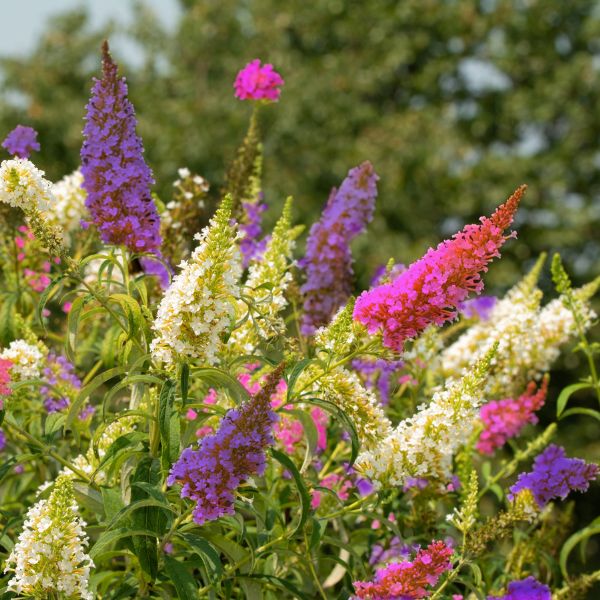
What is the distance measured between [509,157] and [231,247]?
19.9m

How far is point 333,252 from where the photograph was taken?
11.6ft

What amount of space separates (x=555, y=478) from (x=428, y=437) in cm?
66

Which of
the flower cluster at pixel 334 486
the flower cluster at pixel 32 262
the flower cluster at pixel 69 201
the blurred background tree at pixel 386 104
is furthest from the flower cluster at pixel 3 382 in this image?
the blurred background tree at pixel 386 104

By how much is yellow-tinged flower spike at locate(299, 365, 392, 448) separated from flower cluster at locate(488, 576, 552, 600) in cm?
65

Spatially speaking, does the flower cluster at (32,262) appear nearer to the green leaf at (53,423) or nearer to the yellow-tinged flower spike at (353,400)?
the green leaf at (53,423)

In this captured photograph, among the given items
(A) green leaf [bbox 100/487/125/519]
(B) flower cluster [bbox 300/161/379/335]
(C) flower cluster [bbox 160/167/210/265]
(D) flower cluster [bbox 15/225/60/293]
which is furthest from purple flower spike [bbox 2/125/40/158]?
(A) green leaf [bbox 100/487/125/519]

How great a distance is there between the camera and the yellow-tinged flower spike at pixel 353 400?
8.56 feet

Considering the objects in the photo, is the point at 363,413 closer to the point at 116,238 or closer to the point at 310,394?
the point at 310,394

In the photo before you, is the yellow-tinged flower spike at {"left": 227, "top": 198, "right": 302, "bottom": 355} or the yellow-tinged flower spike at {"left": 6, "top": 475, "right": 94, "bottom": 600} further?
the yellow-tinged flower spike at {"left": 227, "top": 198, "right": 302, "bottom": 355}

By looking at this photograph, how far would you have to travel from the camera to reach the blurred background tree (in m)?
20.8

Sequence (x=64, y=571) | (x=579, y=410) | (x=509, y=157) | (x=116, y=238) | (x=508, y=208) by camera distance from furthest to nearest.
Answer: (x=509, y=157)
(x=579, y=410)
(x=116, y=238)
(x=508, y=208)
(x=64, y=571)

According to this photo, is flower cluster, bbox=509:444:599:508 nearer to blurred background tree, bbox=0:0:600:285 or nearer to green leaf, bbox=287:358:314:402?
green leaf, bbox=287:358:314:402

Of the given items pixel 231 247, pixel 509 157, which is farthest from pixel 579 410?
pixel 509 157

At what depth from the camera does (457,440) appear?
8.84 feet
